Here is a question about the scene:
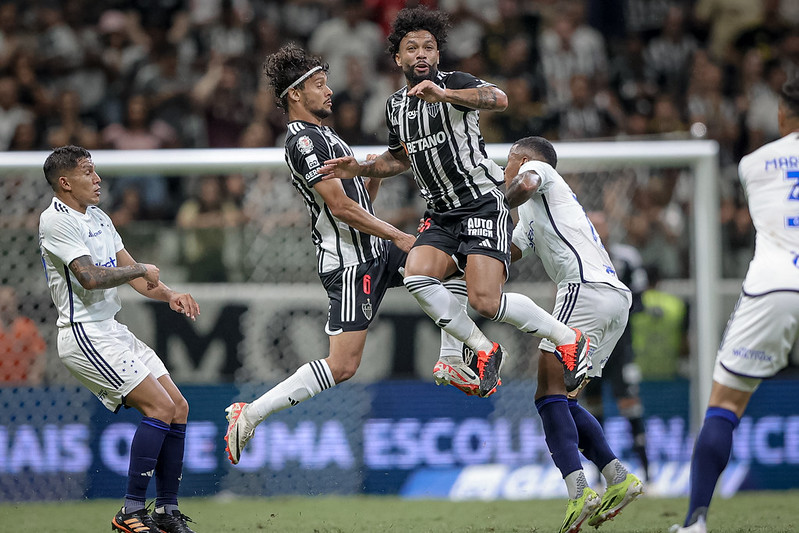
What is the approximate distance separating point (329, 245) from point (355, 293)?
388 millimetres

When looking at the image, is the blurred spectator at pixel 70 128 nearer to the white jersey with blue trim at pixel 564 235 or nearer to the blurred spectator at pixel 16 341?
the blurred spectator at pixel 16 341

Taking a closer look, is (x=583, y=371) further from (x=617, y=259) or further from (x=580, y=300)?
(x=617, y=259)

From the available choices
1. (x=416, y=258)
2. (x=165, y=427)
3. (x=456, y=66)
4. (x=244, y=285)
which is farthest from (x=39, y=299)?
(x=456, y=66)

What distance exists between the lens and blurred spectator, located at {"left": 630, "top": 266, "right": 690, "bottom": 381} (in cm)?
1033

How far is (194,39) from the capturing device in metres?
13.7

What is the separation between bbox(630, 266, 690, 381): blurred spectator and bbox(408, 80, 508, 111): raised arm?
4609 mm

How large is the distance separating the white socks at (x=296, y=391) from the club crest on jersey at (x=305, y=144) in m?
1.37

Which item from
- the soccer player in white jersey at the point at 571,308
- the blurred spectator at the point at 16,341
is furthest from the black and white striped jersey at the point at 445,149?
the blurred spectator at the point at 16,341

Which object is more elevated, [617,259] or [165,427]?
[617,259]

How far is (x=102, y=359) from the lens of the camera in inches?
252

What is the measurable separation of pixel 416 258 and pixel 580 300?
1134 millimetres

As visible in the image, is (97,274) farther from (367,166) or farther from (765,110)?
(765,110)

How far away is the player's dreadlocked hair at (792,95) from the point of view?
519 centimetres

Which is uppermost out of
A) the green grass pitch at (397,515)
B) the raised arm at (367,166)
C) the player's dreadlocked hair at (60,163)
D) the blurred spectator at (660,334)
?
the player's dreadlocked hair at (60,163)
